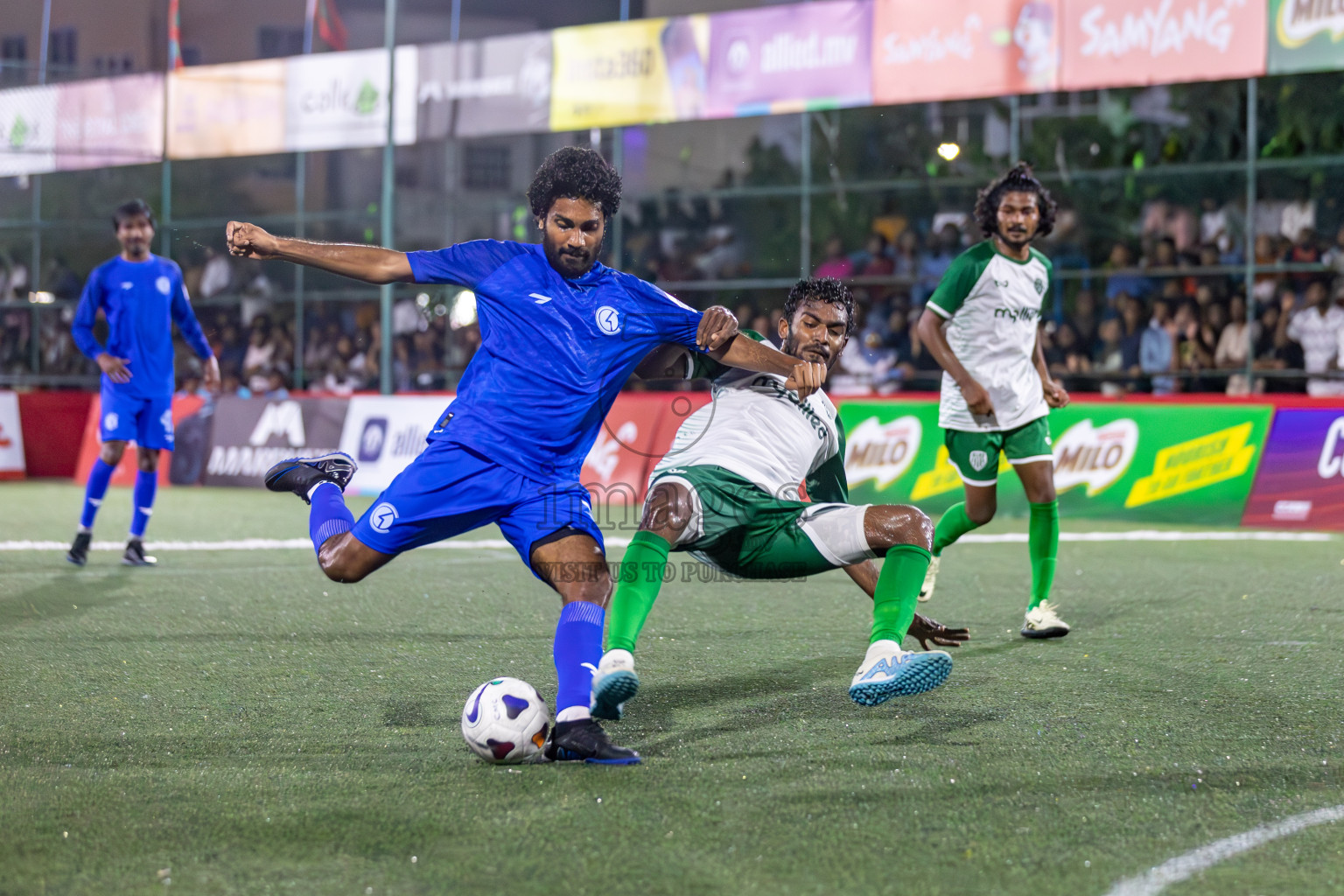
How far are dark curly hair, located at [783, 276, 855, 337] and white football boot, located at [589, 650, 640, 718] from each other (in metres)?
1.37

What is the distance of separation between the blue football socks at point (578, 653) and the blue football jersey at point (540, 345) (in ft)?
1.37

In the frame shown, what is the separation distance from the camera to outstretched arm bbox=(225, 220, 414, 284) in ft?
12.3

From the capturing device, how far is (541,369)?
12.7 feet

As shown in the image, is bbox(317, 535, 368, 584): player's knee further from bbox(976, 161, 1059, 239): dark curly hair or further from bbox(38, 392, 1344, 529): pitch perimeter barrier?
bbox(38, 392, 1344, 529): pitch perimeter barrier

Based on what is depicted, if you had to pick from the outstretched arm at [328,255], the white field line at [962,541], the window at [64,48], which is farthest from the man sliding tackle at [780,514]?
the window at [64,48]

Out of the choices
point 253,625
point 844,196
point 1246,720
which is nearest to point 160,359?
point 253,625

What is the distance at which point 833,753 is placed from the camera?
366 centimetres

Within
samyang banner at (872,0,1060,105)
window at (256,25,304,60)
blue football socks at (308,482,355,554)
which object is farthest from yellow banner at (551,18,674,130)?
blue football socks at (308,482,355,554)

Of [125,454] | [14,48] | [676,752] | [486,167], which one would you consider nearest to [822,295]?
[676,752]

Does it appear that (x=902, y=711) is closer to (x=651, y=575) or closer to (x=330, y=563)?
(x=651, y=575)

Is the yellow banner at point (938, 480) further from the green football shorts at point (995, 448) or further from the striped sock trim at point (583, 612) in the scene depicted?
the striped sock trim at point (583, 612)

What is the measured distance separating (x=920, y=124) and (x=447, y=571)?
11882mm

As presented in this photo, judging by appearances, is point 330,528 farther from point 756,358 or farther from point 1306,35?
point 1306,35

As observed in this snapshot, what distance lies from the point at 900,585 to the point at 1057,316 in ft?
37.7
